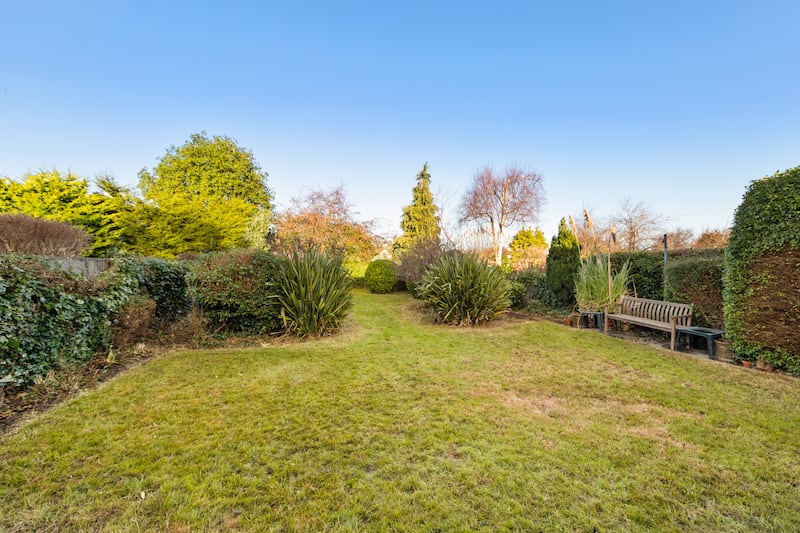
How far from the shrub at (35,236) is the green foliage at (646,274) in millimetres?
11735

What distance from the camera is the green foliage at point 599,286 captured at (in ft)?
21.4

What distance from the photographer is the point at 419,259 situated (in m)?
10.7

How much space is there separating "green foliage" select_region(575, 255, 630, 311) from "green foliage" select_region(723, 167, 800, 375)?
220 centimetres

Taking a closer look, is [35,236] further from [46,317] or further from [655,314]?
[655,314]

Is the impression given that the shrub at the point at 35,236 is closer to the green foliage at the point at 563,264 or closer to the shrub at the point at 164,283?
the shrub at the point at 164,283

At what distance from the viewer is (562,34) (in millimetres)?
6906

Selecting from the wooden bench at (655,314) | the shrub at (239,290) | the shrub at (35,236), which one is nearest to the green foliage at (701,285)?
the wooden bench at (655,314)

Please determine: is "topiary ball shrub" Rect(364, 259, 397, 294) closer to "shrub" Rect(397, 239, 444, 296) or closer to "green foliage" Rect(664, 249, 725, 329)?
"shrub" Rect(397, 239, 444, 296)

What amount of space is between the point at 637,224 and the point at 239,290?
1869 cm

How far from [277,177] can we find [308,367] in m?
22.2

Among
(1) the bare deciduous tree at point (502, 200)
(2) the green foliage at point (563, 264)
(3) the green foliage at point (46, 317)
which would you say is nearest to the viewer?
(3) the green foliage at point (46, 317)

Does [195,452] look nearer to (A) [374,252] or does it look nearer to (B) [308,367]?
(B) [308,367]

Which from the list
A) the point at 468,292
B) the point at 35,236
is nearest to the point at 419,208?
the point at 468,292

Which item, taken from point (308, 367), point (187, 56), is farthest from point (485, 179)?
point (308, 367)
